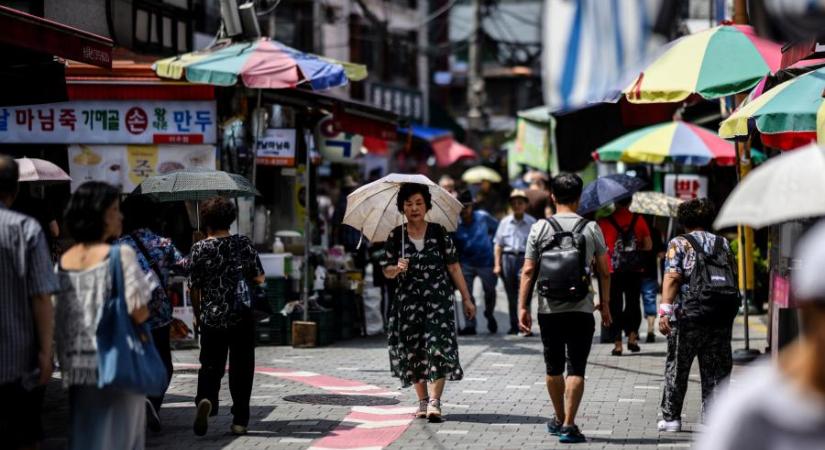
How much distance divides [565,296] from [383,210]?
2.47m

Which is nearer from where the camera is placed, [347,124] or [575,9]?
[575,9]

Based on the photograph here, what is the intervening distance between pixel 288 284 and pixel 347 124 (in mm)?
2287

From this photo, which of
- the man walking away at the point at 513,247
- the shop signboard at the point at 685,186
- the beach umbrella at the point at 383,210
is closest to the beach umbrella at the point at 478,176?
the shop signboard at the point at 685,186

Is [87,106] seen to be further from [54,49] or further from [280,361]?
[54,49]

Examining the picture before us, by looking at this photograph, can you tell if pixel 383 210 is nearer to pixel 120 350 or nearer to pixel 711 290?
pixel 711 290

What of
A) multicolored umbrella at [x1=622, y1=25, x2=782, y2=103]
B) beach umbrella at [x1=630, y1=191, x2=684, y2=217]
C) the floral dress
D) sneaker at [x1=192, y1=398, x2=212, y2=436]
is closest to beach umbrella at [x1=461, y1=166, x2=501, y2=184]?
beach umbrella at [x1=630, y1=191, x2=684, y2=217]

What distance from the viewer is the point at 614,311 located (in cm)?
1428

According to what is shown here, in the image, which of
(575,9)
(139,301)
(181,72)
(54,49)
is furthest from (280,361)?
(575,9)

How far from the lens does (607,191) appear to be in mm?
13977

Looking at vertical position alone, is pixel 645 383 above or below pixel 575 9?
below

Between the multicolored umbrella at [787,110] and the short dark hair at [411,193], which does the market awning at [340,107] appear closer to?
the short dark hair at [411,193]

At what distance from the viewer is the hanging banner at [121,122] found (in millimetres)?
15031

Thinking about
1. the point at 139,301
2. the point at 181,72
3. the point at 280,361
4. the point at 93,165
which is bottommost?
the point at 280,361

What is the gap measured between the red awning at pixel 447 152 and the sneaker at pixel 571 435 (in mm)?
26283
